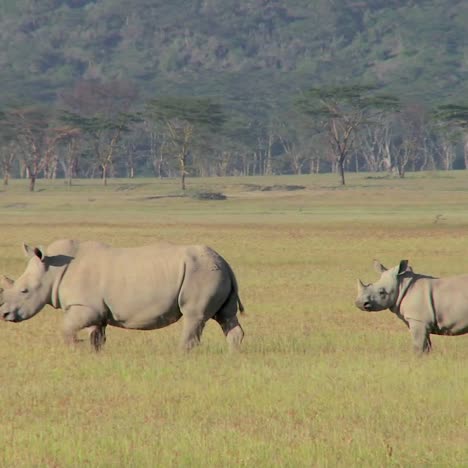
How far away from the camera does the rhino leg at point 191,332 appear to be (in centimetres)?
1291

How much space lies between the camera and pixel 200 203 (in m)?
77.2

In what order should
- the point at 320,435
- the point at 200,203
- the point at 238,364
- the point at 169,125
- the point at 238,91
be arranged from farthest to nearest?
the point at 238,91 < the point at 169,125 < the point at 200,203 < the point at 238,364 < the point at 320,435

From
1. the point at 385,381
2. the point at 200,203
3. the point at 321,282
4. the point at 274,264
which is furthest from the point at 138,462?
the point at 200,203

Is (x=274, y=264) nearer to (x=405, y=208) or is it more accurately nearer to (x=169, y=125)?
(x=405, y=208)

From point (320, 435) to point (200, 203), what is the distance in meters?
68.3

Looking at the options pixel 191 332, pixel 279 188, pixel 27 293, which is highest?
pixel 27 293

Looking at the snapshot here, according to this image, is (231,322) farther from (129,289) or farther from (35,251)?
(35,251)

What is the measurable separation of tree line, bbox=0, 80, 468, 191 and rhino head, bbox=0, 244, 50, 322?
84699mm

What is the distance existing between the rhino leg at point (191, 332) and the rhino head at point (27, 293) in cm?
147

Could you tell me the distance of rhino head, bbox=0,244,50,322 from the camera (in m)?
13.1

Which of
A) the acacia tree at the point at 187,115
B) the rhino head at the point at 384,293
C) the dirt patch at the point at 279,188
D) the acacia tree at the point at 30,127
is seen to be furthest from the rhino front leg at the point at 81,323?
the acacia tree at the point at 30,127

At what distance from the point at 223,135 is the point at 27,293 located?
413 ft

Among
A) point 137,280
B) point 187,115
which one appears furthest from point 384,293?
point 187,115

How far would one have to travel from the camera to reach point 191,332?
42.6 feet
